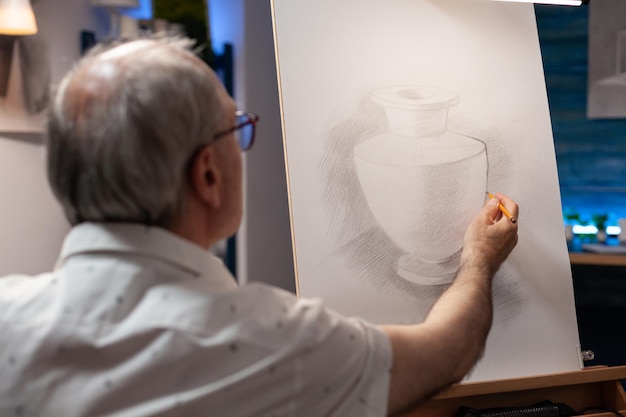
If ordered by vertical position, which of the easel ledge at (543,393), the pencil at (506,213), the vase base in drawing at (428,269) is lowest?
the easel ledge at (543,393)

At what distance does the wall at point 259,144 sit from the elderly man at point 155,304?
188cm

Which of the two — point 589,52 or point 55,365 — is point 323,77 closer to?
point 55,365

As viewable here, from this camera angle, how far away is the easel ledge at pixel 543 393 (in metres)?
1.65

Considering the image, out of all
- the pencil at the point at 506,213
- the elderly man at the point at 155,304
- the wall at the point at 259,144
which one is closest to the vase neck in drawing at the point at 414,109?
the pencil at the point at 506,213

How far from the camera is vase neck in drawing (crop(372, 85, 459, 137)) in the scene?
1718 millimetres

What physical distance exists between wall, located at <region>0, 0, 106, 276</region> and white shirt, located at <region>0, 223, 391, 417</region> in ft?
4.43

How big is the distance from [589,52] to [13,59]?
8.30ft

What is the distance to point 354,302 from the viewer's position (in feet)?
5.37

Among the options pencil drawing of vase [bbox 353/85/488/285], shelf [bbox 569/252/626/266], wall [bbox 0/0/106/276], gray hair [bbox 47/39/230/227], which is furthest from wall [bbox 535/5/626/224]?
gray hair [bbox 47/39/230/227]

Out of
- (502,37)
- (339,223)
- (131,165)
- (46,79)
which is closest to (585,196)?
(502,37)

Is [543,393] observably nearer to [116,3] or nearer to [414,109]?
[414,109]

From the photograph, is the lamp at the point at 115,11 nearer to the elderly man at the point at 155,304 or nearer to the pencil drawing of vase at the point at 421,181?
the pencil drawing of vase at the point at 421,181

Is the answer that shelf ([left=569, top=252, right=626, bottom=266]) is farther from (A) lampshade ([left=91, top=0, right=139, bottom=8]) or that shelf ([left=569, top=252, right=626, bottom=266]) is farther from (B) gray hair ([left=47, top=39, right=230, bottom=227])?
(B) gray hair ([left=47, top=39, right=230, bottom=227])

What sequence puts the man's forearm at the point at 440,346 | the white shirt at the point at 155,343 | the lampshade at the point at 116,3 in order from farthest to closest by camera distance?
1. the lampshade at the point at 116,3
2. the man's forearm at the point at 440,346
3. the white shirt at the point at 155,343
